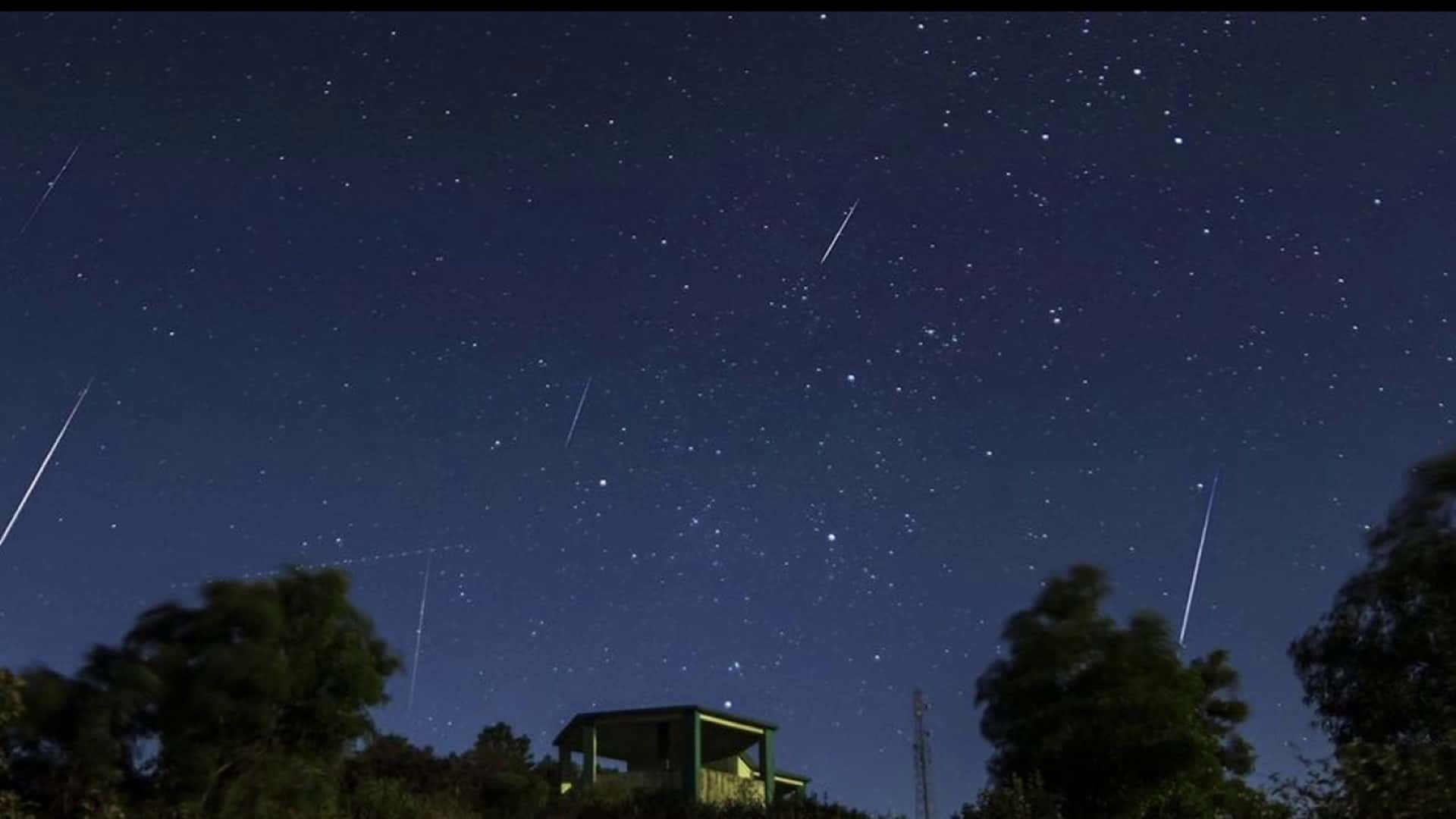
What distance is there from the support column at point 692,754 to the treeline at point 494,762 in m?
3.08

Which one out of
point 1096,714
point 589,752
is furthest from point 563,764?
point 1096,714

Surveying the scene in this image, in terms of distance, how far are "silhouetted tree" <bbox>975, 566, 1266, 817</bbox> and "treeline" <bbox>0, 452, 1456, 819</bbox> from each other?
36 mm

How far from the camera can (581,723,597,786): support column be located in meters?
32.2

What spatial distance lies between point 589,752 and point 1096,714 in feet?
40.0

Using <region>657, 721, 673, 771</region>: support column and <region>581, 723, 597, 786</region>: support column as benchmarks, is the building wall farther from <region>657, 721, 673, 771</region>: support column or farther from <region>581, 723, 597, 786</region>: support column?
<region>581, 723, 597, 786</region>: support column

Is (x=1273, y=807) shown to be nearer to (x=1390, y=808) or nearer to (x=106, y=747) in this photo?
(x=1390, y=808)

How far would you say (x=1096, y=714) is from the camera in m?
25.3

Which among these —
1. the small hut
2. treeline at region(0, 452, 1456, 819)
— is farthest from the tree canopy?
the small hut

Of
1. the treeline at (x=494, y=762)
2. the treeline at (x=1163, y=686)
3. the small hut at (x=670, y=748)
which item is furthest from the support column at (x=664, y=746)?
the treeline at (x=1163, y=686)

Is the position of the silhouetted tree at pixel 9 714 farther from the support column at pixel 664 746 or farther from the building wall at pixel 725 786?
the support column at pixel 664 746

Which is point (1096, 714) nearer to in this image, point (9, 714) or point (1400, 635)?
point (1400, 635)

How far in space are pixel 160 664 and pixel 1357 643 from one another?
19185 millimetres

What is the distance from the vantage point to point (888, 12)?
12.5 ft
